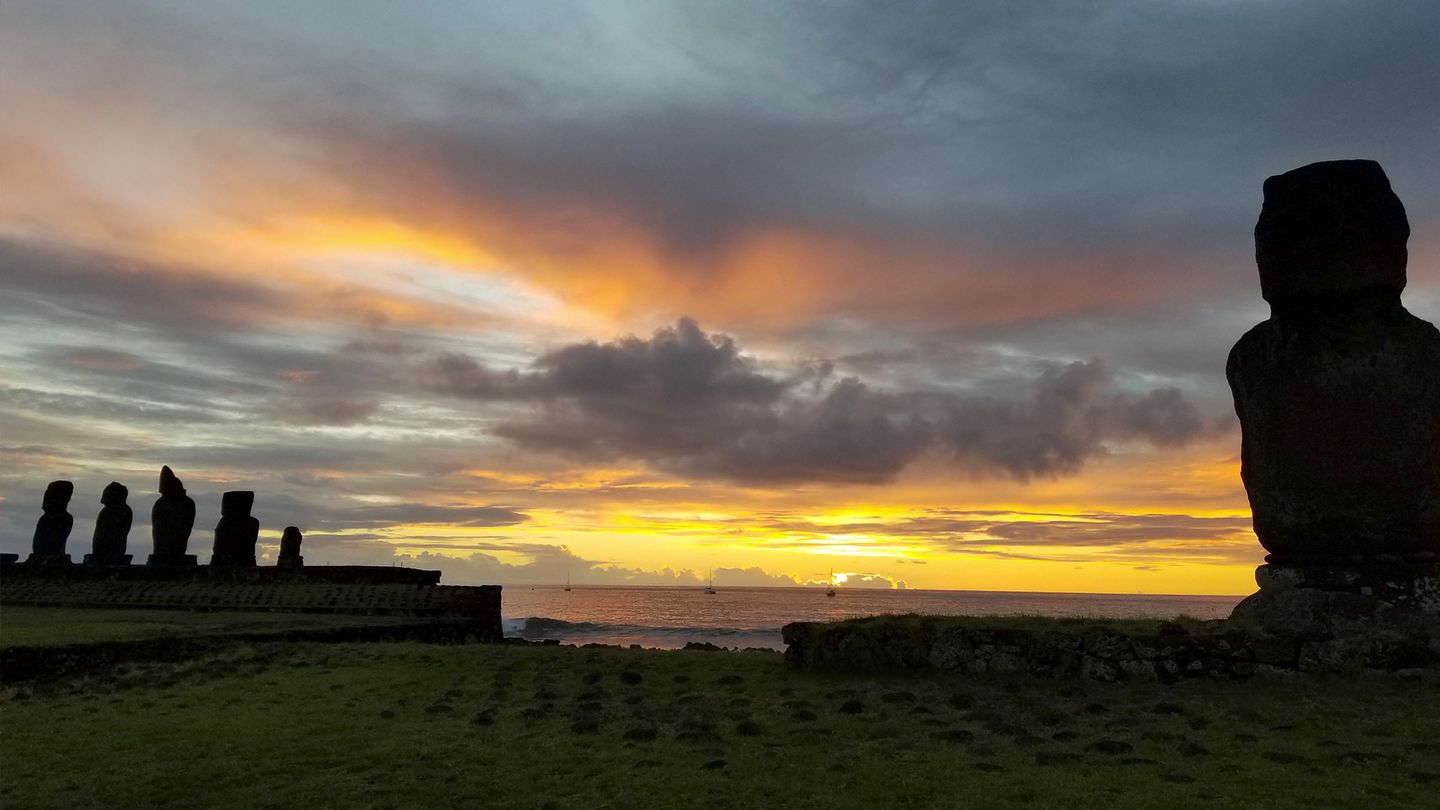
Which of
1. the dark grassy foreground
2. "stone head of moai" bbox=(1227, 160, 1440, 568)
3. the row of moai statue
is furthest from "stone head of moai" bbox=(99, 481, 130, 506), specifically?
"stone head of moai" bbox=(1227, 160, 1440, 568)

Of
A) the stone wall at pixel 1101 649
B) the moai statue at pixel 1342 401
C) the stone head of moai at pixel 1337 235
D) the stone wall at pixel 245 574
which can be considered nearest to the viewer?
the stone wall at pixel 1101 649

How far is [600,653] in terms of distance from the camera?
17734mm

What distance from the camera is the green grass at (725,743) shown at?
26.5 feet

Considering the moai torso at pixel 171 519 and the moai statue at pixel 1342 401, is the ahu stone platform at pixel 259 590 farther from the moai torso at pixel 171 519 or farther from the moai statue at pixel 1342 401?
the moai statue at pixel 1342 401

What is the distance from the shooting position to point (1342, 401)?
42.4 feet

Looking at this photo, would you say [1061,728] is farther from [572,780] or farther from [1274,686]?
[572,780]

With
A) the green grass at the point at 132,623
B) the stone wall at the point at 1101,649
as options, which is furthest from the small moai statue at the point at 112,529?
the stone wall at the point at 1101,649

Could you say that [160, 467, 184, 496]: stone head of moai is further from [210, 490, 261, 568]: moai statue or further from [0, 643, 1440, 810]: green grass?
[0, 643, 1440, 810]: green grass

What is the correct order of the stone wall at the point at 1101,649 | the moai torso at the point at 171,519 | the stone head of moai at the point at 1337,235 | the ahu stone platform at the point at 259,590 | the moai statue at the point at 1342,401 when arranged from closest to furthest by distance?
the stone wall at the point at 1101,649, the moai statue at the point at 1342,401, the stone head of moai at the point at 1337,235, the ahu stone platform at the point at 259,590, the moai torso at the point at 171,519

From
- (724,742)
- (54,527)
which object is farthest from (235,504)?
(724,742)

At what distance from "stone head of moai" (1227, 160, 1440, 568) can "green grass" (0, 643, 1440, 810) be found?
229 cm

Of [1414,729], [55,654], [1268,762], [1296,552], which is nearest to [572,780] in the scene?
[1268,762]

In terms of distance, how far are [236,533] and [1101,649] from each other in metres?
35.8

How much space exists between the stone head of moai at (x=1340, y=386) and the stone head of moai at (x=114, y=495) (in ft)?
145
